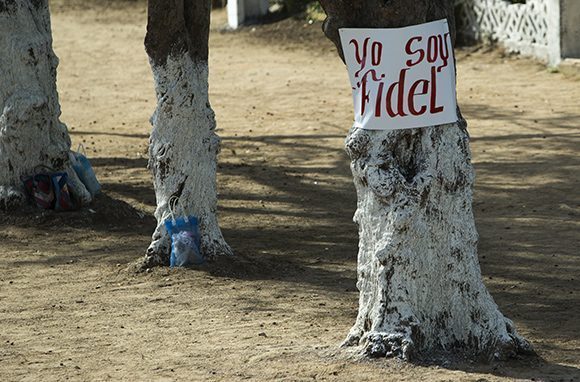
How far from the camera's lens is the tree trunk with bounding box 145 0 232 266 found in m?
8.33

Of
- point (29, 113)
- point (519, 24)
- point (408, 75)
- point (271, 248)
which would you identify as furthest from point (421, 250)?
point (519, 24)

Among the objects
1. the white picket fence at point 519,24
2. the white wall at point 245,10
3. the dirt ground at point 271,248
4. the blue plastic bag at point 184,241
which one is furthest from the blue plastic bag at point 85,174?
the white wall at point 245,10

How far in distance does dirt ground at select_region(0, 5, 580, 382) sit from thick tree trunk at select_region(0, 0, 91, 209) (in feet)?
0.99

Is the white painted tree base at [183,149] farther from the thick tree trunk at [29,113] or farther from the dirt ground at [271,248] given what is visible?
the thick tree trunk at [29,113]

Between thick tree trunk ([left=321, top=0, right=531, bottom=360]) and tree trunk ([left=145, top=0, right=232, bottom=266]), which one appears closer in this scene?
thick tree trunk ([left=321, top=0, right=531, bottom=360])

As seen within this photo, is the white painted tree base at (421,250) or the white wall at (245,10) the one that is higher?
the white wall at (245,10)

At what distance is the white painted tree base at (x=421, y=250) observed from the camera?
19.4 ft

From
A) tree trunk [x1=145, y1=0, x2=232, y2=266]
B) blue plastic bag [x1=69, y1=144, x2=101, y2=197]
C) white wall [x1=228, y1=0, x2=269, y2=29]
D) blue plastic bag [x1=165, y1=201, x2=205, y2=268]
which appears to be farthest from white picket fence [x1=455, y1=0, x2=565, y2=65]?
blue plastic bag [x1=165, y1=201, x2=205, y2=268]

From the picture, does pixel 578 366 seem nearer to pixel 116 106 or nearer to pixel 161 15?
pixel 161 15

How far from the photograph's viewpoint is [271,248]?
9.05m

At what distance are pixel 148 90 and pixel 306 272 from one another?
897 cm

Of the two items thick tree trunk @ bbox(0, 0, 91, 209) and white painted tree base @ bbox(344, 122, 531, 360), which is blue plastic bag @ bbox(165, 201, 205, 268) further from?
white painted tree base @ bbox(344, 122, 531, 360)

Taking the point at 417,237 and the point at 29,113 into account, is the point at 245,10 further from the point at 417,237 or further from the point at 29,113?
the point at 417,237

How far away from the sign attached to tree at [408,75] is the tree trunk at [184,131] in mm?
2599
